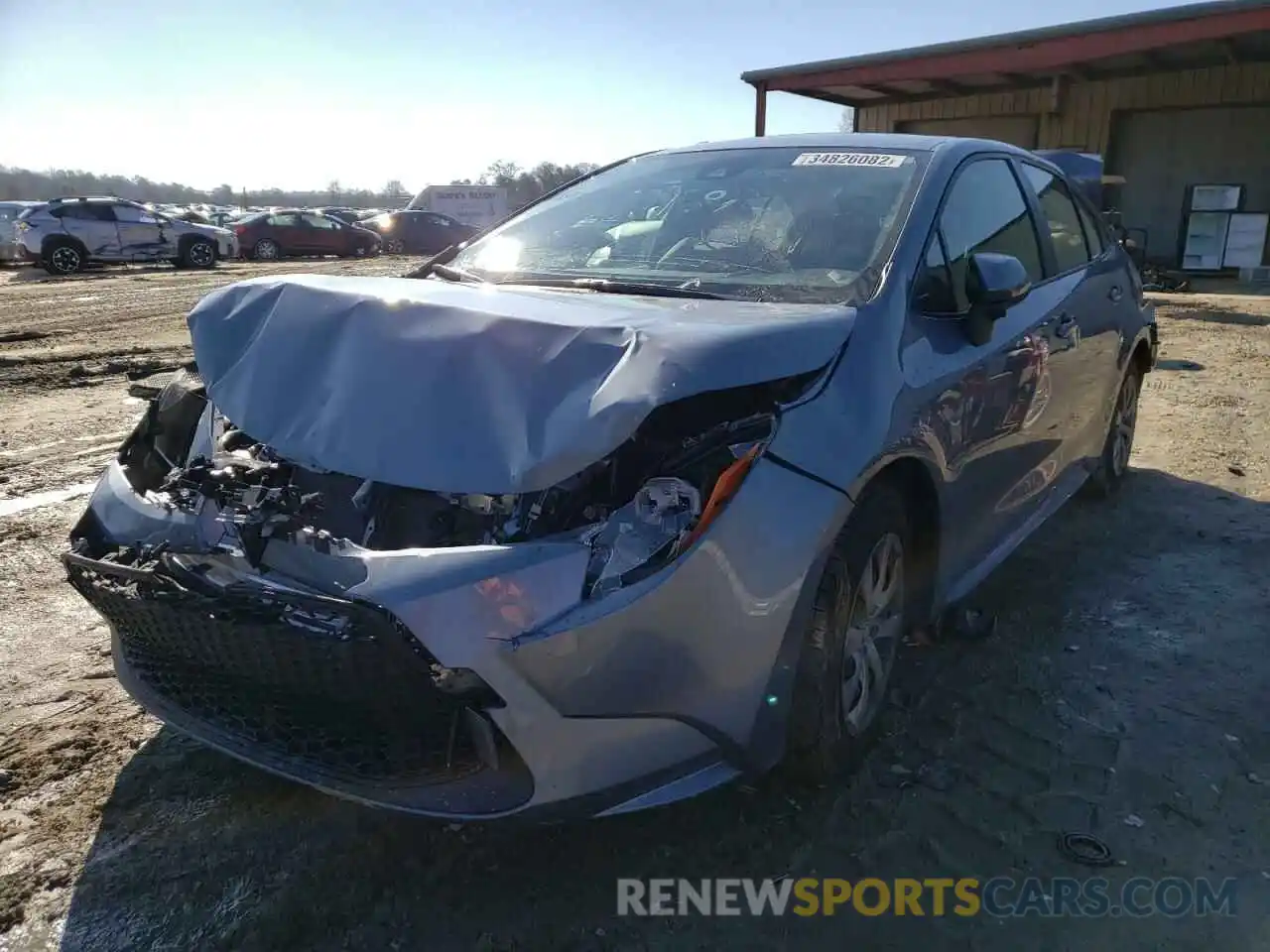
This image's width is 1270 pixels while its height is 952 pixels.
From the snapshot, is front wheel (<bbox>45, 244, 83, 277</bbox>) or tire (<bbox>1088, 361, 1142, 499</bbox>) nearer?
tire (<bbox>1088, 361, 1142, 499</bbox>)

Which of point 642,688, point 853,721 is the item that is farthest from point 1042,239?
point 642,688

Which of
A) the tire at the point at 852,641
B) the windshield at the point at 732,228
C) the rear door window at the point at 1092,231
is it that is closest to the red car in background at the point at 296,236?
the windshield at the point at 732,228

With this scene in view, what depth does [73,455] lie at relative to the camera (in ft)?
18.9

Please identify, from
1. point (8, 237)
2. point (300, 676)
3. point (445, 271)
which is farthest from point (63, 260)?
point (300, 676)

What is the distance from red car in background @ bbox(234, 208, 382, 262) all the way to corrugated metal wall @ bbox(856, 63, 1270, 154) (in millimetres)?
13941

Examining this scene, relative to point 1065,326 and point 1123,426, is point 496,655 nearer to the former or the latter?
point 1065,326

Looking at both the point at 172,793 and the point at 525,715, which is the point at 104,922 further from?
the point at 525,715

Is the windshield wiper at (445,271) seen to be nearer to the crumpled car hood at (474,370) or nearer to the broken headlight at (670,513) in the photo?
the crumpled car hood at (474,370)

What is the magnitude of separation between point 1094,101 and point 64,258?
2133 centimetres

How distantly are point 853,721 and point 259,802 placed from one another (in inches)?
63.2

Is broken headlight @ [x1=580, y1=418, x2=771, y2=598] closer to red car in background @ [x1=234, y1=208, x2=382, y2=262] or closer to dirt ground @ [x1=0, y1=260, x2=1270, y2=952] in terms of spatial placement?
dirt ground @ [x1=0, y1=260, x2=1270, y2=952]

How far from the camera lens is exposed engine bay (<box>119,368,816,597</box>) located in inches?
77.7

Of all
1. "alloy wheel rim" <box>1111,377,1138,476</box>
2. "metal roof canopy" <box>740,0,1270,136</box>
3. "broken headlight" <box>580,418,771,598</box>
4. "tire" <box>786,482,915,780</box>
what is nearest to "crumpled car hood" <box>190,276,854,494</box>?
"broken headlight" <box>580,418,771,598</box>

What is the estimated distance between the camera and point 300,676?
1.97 metres
